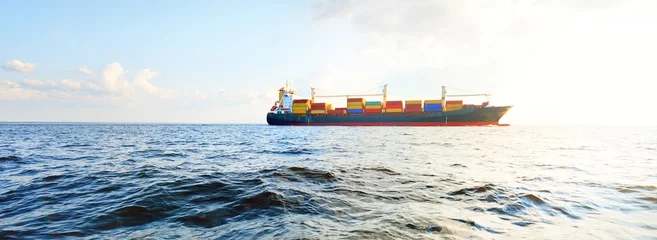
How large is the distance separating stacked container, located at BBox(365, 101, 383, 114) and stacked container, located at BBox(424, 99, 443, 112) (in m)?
10.5

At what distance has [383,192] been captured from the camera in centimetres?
657

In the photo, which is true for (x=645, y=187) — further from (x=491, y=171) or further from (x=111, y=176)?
(x=111, y=176)

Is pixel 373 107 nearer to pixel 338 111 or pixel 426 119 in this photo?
pixel 338 111

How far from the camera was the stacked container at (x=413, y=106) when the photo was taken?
64450 millimetres

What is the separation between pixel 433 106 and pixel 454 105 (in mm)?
4998

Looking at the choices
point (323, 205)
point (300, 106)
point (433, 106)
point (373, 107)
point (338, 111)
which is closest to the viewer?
point (323, 205)

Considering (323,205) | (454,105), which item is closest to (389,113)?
(454,105)

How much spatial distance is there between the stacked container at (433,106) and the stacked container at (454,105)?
1663mm

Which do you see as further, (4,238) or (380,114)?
(380,114)

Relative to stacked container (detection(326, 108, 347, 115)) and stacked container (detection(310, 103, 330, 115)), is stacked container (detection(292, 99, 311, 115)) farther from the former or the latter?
stacked container (detection(326, 108, 347, 115))

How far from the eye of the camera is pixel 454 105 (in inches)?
2534

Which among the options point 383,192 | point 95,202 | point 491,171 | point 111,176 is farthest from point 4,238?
point 491,171

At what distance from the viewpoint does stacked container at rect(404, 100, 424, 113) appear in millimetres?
64450

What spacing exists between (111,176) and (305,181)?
20.2 feet
